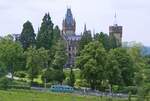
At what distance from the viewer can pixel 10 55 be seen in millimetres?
98438

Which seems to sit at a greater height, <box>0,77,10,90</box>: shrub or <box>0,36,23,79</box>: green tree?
<box>0,36,23,79</box>: green tree

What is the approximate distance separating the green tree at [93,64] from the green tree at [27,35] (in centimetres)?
3253

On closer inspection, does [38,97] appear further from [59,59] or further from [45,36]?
[45,36]

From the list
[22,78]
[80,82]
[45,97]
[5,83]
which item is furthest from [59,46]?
[45,97]

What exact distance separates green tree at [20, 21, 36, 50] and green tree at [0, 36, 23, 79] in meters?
21.3

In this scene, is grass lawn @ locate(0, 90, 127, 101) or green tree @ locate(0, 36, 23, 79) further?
green tree @ locate(0, 36, 23, 79)

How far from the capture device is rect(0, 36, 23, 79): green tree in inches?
3873

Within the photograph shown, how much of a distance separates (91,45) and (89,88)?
739cm

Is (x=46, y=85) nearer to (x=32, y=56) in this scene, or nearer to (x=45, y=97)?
(x=32, y=56)


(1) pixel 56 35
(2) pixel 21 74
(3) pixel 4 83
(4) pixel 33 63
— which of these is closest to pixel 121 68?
(4) pixel 33 63

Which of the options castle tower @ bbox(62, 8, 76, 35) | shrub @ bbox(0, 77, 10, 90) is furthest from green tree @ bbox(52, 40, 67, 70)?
castle tower @ bbox(62, 8, 76, 35)

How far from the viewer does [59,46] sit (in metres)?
117

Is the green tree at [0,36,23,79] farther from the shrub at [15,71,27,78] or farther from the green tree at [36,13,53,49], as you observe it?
the green tree at [36,13,53,49]

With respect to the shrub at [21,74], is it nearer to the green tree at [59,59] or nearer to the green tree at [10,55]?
the green tree at [10,55]
